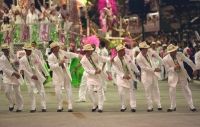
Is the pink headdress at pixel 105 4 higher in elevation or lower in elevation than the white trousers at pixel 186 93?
higher

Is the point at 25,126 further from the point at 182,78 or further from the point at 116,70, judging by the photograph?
the point at 182,78

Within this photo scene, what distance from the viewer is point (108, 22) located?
28656 millimetres

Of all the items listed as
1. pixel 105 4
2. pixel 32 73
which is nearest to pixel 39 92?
pixel 32 73

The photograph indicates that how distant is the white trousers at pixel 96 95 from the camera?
627 inches

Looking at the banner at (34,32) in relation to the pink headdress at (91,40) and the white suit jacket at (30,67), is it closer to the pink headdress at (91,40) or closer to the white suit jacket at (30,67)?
the pink headdress at (91,40)

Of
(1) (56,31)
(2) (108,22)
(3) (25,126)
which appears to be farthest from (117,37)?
(3) (25,126)

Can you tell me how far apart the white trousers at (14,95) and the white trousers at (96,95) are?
82.4 inches

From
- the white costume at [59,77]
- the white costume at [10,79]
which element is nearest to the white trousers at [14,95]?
the white costume at [10,79]

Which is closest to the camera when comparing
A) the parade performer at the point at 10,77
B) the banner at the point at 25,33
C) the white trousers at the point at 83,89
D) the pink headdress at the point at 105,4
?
the parade performer at the point at 10,77

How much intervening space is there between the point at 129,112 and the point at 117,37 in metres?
12.7

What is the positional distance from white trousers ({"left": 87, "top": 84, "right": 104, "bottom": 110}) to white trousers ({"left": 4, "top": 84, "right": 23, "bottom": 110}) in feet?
6.87

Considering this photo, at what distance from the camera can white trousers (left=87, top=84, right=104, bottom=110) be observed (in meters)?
15.9

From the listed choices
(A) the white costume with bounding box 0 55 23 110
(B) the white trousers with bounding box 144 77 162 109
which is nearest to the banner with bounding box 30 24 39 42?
(A) the white costume with bounding box 0 55 23 110

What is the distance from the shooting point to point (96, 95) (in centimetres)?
1662
